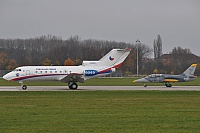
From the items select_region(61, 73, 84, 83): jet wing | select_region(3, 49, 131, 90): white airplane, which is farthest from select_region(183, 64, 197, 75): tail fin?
select_region(61, 73, 84, 83): jet wing

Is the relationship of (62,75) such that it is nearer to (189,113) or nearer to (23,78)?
(23,78)

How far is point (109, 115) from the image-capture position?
16.9 metres

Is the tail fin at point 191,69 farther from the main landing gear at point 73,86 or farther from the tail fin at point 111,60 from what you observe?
the main landing gear at point 73,86

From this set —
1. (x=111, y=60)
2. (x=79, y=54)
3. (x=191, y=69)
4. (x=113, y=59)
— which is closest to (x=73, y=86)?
(x=111, y=60)

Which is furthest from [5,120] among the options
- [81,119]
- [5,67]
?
[5,67]

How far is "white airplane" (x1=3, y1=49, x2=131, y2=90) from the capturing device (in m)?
40.2

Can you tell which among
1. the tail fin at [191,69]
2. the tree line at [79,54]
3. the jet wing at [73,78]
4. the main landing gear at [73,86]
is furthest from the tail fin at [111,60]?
the tree line at [79,54]

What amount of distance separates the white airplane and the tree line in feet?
203

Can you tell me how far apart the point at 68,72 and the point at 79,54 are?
77336 millimetres

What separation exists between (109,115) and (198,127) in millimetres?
4400

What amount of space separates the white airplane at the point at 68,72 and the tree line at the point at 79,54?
203 ft

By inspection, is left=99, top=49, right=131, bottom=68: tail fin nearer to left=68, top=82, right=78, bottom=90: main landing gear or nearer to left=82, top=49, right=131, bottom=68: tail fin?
left=82, top=49, right=131, bottom=68: tail fin

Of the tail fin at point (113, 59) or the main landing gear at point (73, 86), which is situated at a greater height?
the tail fin at point (113, 59)

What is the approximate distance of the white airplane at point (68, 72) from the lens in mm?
40250
